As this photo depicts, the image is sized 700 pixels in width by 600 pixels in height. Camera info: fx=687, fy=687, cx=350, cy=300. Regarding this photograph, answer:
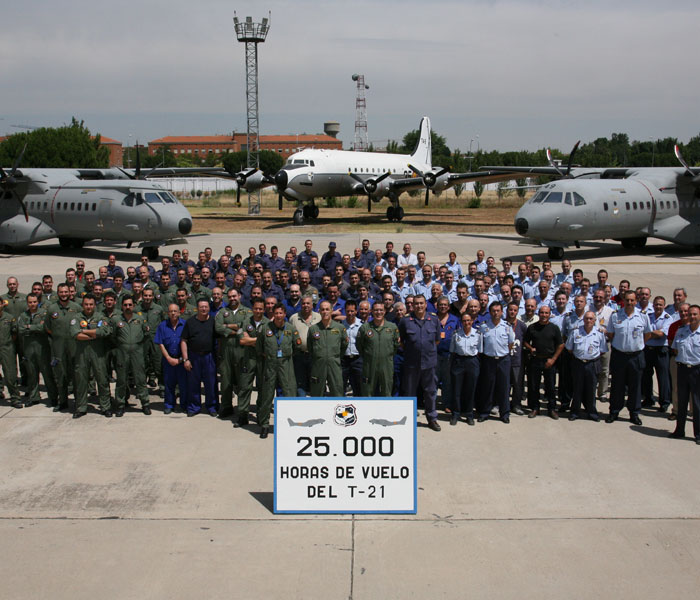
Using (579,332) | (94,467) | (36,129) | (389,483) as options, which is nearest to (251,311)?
(94,467)

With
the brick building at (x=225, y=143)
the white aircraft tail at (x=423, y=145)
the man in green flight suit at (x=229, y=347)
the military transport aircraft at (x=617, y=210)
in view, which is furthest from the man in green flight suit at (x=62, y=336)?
the brick building at (x=225, y=143)

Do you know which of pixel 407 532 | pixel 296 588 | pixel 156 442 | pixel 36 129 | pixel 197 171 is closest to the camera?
pixel 296 588

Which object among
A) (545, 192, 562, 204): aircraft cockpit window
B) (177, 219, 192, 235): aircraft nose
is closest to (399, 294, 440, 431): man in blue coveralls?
(545, 192, 562, 204): aircraft cockpit window

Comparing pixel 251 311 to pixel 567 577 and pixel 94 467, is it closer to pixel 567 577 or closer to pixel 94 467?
pixel 94 467

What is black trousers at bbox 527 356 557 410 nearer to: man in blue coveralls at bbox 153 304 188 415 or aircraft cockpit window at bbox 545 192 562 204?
man in blue coveralls at bbox 153 304 188 415

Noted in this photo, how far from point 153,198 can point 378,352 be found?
17016 millimetres

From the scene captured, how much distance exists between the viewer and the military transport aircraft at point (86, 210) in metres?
23.0

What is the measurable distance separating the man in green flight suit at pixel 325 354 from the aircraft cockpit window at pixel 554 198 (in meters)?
15.8

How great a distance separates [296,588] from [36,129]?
2800 inches

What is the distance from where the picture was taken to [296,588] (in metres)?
5.25

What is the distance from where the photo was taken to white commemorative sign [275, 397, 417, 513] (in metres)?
6.26

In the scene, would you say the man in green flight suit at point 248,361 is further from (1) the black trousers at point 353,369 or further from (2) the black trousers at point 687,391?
(2) the black trousers at point 687,391

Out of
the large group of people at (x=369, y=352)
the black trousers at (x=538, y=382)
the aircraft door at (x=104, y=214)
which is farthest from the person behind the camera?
the aircraft door at (x=104, y=214)

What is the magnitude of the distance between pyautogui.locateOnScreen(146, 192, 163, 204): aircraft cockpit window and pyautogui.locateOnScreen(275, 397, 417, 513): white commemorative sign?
18.4m
